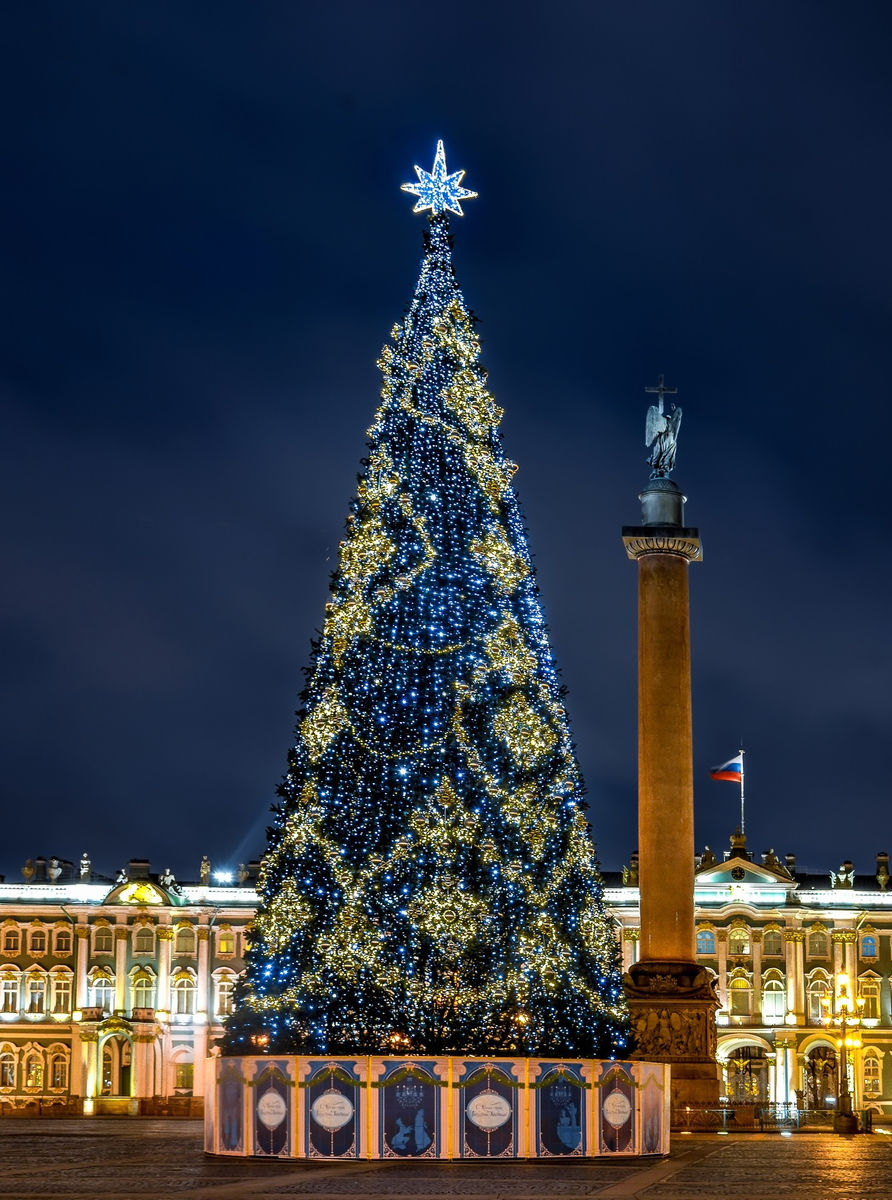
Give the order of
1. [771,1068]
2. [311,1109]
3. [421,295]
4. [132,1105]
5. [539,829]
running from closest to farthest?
[311,1109] < [539,829] < [421,295] < [132,1105] < [771,1068]

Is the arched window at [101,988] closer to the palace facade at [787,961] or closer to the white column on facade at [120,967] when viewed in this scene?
the white column on facade at [120,967]

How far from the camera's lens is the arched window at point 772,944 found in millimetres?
96000

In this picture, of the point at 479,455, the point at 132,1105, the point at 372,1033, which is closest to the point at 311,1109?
the point at 372,1033

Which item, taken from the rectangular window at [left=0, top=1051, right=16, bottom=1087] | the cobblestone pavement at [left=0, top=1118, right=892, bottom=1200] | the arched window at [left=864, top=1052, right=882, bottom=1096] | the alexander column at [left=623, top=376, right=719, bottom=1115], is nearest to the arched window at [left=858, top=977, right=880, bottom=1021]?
the arched window at [left=864, top=1052, right=882, bottom=1096]

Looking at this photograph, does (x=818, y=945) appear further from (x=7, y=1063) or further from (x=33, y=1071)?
(x=7, y=1063)

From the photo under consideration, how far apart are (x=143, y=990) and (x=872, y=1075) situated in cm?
3703

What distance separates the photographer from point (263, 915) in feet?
109

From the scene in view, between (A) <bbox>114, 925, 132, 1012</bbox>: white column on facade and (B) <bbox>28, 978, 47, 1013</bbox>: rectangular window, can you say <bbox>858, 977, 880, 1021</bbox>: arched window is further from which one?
(B) <bbox>28, 978, 47, 1013</bbox>: rectangular window

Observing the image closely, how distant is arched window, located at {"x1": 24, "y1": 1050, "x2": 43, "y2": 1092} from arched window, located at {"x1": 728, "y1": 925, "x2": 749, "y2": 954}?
35.2 metres

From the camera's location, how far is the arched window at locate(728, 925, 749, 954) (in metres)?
96.0

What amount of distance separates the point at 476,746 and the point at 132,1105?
56.6 metres

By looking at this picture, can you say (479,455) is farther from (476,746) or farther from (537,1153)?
(537,1153)

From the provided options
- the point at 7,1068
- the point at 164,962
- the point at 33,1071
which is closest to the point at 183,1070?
the point at 164,962

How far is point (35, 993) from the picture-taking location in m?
96.8
